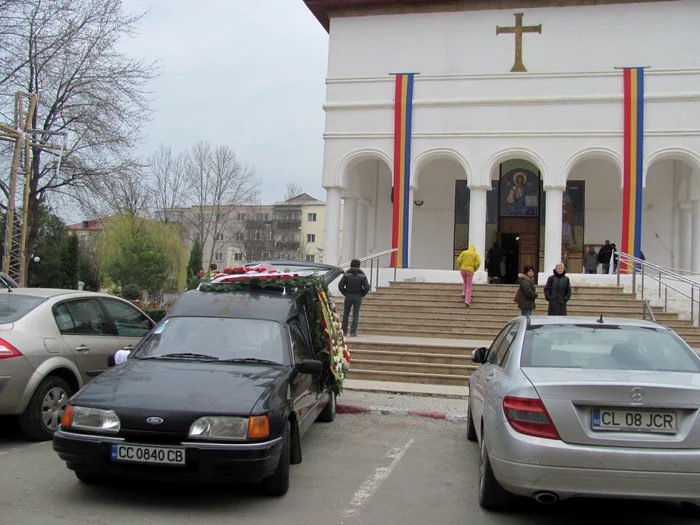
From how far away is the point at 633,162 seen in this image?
1961 centimetres

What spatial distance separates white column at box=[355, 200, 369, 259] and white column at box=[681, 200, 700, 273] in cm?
1073

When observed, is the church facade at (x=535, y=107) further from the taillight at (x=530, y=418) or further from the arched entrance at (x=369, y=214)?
the taillight at (x=530, y=418)

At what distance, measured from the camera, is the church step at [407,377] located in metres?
11.8

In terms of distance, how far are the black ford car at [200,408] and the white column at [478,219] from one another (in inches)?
564

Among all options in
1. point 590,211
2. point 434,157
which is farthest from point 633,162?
point 434,157

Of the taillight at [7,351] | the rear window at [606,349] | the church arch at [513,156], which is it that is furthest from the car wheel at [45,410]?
the church arch at [513,156]

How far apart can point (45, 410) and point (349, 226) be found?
17.3 m

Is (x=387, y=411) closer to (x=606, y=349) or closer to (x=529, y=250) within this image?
(x=606, y=349)

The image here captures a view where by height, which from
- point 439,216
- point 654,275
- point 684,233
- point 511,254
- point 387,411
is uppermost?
point 439,216

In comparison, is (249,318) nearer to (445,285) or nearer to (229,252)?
(445,285)

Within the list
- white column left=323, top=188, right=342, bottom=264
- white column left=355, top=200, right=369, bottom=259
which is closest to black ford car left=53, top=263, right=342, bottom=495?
white column left=323, top=188, right=342, bottom=264

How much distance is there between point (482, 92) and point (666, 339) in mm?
16341

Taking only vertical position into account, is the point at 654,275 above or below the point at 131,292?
above

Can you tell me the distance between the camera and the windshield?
20.1 feet
